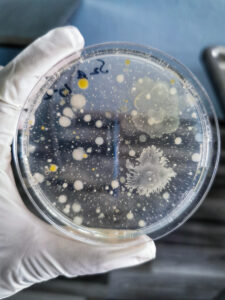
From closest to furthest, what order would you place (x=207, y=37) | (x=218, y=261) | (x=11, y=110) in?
(x=11, y=110) < (x=218, y=261) < (x=207, y=37)

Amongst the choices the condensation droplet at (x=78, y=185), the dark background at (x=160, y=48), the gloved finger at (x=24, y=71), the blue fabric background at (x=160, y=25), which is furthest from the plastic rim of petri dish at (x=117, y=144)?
the blue fabric background at (x=160, y=25)

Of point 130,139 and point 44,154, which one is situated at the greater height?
point 130,139

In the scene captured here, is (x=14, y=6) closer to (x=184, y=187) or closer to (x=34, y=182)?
(x=34, y=182)

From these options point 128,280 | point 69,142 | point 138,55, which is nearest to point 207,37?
point 138,55

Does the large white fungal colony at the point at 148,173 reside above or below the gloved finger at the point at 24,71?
below

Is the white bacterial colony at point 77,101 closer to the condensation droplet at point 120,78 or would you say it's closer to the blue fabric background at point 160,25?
the condensation droplet at point 120,78

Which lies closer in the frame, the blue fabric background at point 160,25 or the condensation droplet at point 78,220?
the condensation droplet at point 78,220

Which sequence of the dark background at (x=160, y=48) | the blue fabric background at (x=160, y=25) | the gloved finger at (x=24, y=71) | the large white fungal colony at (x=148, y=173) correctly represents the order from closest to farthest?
the large white fungal colony at (x=148, y=173) → the gloved finger at (x=24, y=71) → the dark background at (x=160, y=48) → the blue fabric background at (x=160, y=25)

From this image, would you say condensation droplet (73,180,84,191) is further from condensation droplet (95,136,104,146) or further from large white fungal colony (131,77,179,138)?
large white fungal colony (131,77,179,138)
